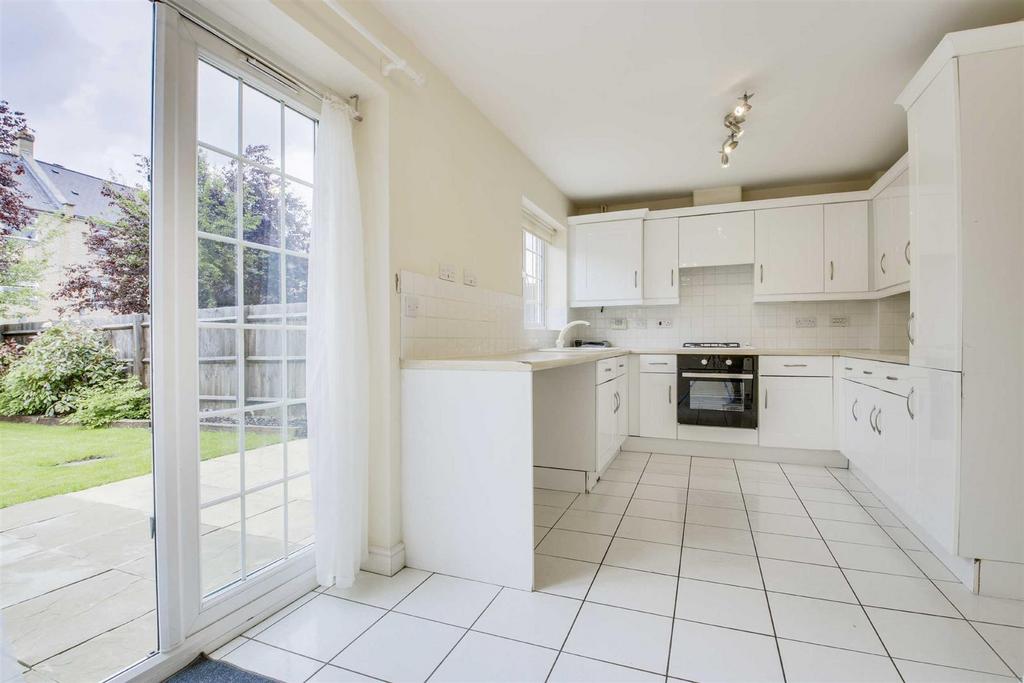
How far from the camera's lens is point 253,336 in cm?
170

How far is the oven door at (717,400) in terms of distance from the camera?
3.76 metres

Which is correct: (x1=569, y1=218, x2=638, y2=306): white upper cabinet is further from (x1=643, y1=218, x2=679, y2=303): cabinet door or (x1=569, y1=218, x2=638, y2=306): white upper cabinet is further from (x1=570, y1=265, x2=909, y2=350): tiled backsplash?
(x1=570, y1=265, x2=909, y2=350): tiled backsplash

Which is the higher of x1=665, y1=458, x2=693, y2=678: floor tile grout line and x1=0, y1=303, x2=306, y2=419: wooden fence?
x1=0, y1=303, x2=306, y2=419: wooden fence

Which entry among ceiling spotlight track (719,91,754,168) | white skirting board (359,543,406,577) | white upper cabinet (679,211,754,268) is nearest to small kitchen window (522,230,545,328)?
white upper cabinet (679,211,754,268)

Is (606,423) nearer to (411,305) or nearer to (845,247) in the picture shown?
(411,305)

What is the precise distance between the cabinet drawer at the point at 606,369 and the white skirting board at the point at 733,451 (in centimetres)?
98

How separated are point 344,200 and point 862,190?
4425 millimetres

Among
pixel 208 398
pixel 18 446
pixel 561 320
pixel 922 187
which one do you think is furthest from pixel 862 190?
pixel 18 446

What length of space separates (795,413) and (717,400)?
22.3 inches

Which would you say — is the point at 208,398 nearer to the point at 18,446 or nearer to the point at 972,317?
the point at 18,446

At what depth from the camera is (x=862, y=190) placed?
162 inches

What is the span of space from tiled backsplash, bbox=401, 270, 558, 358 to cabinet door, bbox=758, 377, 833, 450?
2050 millimetres

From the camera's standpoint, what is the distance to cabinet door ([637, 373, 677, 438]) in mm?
4027

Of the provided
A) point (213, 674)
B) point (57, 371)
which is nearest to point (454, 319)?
point (57, 371)
